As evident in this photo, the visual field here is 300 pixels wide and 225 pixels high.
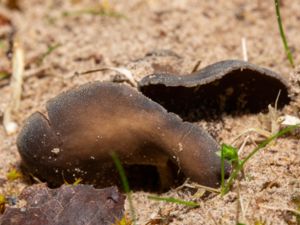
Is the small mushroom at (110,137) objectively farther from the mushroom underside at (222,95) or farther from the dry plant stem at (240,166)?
the mushroom underside at (222,95)

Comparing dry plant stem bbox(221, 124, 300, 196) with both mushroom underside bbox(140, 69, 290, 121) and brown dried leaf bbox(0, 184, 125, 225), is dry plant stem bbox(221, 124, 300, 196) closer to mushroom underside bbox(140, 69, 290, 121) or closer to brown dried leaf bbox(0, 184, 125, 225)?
mushroom underside bbox(140, 69, 290, 121)

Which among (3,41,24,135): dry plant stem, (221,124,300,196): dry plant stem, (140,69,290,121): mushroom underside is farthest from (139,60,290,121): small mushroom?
(3,41,24,135): dry plant stem

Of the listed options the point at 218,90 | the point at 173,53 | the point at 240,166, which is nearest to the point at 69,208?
the point at 240,166

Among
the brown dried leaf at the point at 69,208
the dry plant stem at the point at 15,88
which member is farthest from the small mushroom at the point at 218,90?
the dry plant stem at the point at 15,88

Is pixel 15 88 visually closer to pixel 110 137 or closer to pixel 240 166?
pixel 110 137

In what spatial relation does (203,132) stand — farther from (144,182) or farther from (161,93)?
(144,182)
